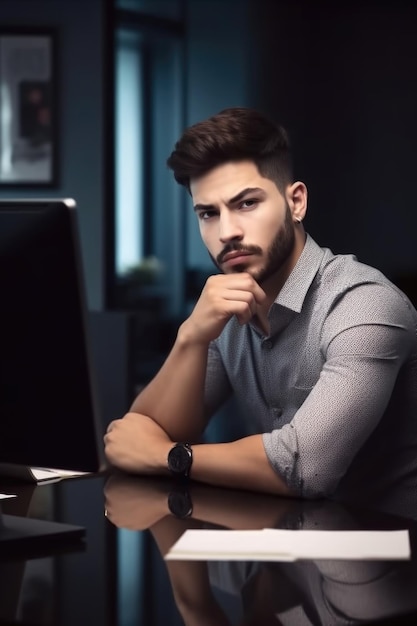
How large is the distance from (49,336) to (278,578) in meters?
0.38

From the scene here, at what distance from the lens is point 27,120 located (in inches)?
197

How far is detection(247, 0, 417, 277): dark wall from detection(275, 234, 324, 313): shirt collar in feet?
11.6

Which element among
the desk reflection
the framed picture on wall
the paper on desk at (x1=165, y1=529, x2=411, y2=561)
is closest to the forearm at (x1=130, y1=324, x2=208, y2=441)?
the desk reflection

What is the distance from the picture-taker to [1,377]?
4.30 ft

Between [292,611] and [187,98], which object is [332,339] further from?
[187,98]

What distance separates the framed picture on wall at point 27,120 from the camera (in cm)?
496

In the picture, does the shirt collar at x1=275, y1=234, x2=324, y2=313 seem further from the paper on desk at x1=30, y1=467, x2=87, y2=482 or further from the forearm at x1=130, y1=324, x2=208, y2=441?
the paper on desk at x1=30, y1=467, x2=87, y2=482

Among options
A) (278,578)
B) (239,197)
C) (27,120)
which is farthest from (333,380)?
(27,120)

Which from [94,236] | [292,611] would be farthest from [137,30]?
A: [292,611]

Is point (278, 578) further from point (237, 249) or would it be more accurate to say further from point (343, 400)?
point (237, 249)

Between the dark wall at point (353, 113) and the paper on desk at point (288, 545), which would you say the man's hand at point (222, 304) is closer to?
the paper on desk at point (288, 545)

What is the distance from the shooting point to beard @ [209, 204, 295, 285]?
6.53 ft

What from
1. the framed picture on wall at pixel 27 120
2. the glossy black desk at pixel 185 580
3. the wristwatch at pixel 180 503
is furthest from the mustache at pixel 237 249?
the framed picture on wall at pixel 27 120

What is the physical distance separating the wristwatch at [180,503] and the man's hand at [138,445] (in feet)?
0.29
